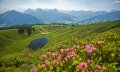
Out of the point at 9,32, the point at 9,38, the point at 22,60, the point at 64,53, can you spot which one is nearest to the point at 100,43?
the point at 64,53

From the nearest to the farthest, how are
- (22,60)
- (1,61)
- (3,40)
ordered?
(22,60), (1,61), (3,40)

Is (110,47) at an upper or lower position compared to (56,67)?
upper

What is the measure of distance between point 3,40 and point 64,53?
163738mm

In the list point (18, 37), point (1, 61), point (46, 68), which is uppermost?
point (46, 68)

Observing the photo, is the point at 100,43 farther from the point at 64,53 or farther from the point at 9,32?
the point at 9,32

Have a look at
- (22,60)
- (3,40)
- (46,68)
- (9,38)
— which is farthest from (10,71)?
(9,38)

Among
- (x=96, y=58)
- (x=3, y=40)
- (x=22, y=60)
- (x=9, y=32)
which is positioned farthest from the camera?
(x=9, y=32)

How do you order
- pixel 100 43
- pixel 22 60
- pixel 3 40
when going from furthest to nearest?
pixel 3 40 < pixel 22 60 < pixel 100 43

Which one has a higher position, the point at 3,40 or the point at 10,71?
the point at 10,71

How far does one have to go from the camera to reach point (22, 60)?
65.6 feet

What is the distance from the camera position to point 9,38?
18200 centimetres

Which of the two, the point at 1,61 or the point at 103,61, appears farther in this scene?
the point at 1,61

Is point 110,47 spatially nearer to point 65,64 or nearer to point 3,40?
point 65,64

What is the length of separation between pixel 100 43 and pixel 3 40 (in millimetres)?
164606
